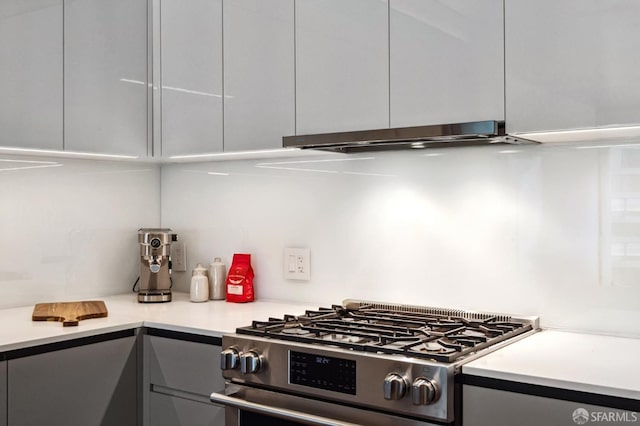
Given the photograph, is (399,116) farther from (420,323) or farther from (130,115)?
(130,115)

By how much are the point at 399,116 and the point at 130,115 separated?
1.23m

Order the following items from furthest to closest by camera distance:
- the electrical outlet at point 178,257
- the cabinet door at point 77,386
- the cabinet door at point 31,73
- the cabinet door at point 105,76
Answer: the electrical outlet at point 178,257 → the cabinet door at point 105,76 → the cabinet door at point 31,73 → the cabinet door at point 77,386

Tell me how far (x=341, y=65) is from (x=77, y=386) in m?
1.38

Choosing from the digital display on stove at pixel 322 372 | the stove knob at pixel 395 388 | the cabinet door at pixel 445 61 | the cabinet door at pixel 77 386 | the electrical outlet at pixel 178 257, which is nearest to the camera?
the stove knob at pixel 395 388

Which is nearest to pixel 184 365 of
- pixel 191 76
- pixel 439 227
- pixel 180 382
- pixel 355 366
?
pixel 180 382

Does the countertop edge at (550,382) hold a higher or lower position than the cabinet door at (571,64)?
→ lower

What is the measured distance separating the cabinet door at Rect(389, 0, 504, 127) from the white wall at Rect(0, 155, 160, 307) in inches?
59.1

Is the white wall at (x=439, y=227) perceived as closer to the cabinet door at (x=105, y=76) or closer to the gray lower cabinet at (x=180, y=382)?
the cabinet door at (x=105, y=76)

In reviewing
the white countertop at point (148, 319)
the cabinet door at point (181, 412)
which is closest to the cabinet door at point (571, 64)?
the white countertop at point (148, 319)

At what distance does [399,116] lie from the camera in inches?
85.4

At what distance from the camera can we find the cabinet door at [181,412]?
2285 mm

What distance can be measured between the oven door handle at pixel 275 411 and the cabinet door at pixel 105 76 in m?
1.17

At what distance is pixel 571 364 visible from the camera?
1757mm

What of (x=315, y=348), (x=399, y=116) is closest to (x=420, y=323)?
(x=315, y=348)
